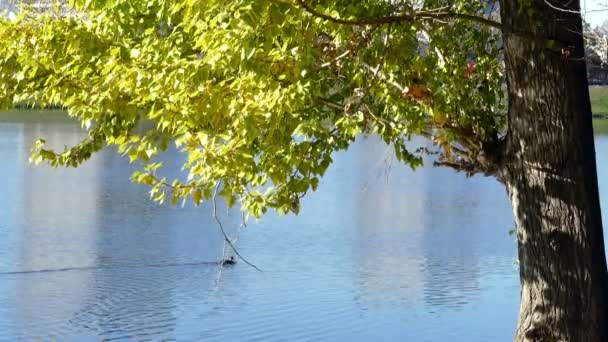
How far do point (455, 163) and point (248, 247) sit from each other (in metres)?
10.2

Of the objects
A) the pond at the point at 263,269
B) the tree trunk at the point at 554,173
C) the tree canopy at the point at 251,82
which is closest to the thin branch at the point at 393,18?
the tree canopy at the point at 251,82

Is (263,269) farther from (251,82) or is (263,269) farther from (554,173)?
(251,82)

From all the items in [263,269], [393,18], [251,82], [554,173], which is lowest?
[263,269]

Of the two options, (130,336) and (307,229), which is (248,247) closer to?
(307,229)

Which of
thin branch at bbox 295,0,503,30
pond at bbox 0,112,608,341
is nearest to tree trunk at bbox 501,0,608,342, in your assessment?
thin branch at bbox 295,0,503,30

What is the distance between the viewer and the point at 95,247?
16000 mm

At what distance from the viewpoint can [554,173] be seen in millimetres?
5375

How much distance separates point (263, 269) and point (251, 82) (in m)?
9.71

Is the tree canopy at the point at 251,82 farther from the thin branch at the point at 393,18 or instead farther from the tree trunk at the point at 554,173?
the tree trunk at the point at 554,173

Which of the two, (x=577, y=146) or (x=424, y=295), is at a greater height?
(x=577, y=146)

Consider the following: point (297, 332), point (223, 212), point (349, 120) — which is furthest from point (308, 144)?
point (223, 212)

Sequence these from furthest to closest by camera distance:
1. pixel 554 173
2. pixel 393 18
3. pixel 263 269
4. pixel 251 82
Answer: pixel 263 269 → pixel 554 173 → pixel 393 18 → pixel 251 82

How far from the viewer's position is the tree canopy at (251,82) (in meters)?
4.88

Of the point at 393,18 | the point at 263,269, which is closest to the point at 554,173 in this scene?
the point at 393,18
